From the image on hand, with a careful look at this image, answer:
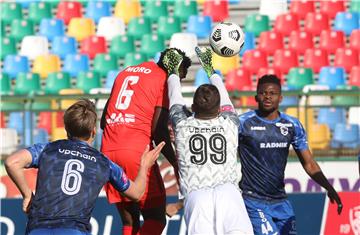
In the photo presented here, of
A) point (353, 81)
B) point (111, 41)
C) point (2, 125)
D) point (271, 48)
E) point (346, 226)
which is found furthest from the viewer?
point (111, 41)

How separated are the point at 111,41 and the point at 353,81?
5236 mm

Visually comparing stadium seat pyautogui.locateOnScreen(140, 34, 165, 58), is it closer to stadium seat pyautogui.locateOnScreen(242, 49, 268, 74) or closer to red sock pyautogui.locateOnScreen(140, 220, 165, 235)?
stadium seat pyautogui.locateOnScreen(242, 49, 268, 74)

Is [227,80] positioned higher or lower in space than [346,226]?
higher

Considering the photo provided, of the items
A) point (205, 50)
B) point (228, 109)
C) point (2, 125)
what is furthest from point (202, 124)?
point (2, 125)

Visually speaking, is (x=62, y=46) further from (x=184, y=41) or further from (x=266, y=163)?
(x=266, y=163)

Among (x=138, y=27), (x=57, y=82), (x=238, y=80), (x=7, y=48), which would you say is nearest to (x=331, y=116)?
(x=238, y=80)

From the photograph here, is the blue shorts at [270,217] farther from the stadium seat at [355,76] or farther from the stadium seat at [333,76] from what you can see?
the stadium seat at [355,76]

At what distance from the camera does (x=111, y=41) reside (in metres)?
19.3

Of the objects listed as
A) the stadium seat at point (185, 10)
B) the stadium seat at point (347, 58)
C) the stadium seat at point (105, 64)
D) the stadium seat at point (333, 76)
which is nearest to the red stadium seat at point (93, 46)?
the stadium seat at point (105, 64)

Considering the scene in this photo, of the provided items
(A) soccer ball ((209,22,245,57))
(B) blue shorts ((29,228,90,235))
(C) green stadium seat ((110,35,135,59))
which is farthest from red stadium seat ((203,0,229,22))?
(B) blue shorts ((29,228,90,235))

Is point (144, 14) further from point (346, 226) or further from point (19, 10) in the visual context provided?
point (346, 226)

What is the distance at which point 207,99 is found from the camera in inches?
266

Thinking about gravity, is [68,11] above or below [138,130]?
above

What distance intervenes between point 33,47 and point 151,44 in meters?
2.58
